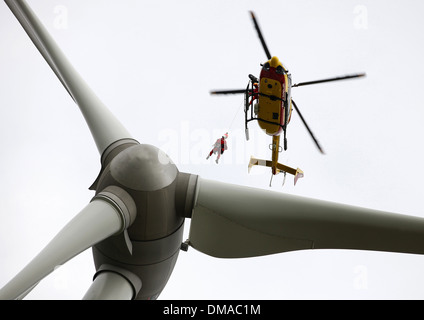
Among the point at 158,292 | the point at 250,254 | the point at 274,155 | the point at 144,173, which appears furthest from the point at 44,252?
the point at 274,155

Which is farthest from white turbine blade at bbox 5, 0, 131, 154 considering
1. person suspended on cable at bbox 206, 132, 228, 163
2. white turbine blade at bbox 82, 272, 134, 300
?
person suspended on cable at bbox 206, 132, 228, 163

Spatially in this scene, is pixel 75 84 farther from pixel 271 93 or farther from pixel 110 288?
pixel 271 93

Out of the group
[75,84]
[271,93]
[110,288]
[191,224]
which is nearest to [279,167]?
[271,93]

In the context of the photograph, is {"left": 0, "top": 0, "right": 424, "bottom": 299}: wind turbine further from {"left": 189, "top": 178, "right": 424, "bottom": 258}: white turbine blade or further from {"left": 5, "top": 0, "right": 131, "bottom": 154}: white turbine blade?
{"left": 5, "top": 0, "right": 131, "bottom": 154}: white turbine blade

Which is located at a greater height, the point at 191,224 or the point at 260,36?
the point at 260,36

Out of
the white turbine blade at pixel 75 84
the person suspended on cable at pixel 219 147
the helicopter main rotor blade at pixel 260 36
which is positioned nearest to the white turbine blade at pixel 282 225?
the white turbine blade at pixel 75 84
